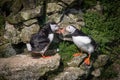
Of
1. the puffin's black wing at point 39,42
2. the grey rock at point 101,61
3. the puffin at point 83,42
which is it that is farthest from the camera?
the grey rock at point 101,61

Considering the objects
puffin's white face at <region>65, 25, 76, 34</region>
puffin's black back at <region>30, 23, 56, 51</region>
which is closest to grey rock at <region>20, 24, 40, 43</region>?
puffin's black back at <region>30, 23, 56, 51</region>

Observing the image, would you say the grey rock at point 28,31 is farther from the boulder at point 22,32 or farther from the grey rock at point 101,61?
the grey rock at point 101,61

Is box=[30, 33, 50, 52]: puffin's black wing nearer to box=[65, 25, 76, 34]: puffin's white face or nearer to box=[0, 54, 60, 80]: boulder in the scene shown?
box=[0, 54, 60, 80]: boulder

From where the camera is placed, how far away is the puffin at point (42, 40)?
802 centimetres

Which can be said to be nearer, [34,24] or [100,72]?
[100,72]

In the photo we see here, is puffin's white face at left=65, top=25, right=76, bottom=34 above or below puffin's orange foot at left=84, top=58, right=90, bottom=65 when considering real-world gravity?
above

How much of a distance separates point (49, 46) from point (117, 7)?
Answer: 9.32 feet

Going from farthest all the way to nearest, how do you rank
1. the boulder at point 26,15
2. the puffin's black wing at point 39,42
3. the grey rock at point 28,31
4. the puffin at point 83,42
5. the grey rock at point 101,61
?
1. the boulder at point 26,15
2. the grey rock at point 28,31
3. the grey rock at point 101,61
4. the puffin at point 83,42
5. the puffin's black wing at point 39,42

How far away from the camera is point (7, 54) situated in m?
8.85

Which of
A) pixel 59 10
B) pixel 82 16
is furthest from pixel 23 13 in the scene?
pixel 82 16

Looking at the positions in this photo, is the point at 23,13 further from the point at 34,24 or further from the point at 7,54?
the point at 7,54

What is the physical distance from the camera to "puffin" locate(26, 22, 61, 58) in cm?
802

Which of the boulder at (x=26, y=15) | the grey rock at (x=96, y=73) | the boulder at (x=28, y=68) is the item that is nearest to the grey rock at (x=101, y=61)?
the grey rock at (x=96, y=73)

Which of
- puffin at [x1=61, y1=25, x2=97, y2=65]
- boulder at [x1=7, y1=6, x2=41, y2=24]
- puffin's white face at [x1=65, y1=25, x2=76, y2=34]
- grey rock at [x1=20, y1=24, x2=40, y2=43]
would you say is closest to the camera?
puffin at [x1=61, y1=25, x2=97, y2=65]
